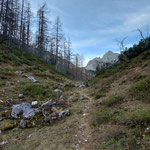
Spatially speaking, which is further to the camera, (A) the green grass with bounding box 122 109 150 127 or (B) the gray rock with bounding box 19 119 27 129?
(B) the gray rock with bounding box 19 119 27 129

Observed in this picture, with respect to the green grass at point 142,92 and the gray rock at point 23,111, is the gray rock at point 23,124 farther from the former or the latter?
the green grass at point 142,92

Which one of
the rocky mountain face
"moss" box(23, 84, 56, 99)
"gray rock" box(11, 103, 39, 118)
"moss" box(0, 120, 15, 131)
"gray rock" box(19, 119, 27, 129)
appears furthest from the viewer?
the rocky mountain face

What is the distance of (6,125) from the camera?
380 cm

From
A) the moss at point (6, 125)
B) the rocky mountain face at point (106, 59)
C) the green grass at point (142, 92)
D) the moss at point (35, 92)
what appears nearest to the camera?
the moss at point (6, 125)

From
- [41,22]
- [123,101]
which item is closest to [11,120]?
[123,101]

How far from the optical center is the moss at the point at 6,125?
370 centimetres

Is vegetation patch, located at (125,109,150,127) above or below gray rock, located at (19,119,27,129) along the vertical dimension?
above

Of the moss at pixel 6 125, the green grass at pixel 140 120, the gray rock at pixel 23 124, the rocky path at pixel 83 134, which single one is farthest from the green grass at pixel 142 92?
the moss at pixel 6 125

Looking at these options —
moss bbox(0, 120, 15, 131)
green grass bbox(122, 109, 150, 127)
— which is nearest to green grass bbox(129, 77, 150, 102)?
green grass bbox(122, 109, 150, 127)

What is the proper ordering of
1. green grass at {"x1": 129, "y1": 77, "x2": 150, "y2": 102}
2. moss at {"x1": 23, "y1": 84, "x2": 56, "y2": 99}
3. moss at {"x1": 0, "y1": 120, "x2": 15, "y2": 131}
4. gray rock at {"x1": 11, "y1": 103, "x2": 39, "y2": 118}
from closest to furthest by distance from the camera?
moss at {"x1": 0, "y1": 120, "x2": 15, "y2": 131}
green grass at {"x1": 129, "y1": 77, "x2": 150, "y2": 102}
gray rock at {"x1": 11, "y1": 103, "x2": 39, "y2": 118}
moss at {"x1": 23, "y1": 84, "x2": 56, "y2": 99}

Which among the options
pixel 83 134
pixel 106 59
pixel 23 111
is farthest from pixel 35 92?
pixel 106 59

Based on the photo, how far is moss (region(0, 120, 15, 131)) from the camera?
370cm

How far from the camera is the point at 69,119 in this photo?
433 centimetres

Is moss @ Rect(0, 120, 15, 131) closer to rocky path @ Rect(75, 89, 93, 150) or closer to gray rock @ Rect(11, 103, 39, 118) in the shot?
gray rock @ Rect(11, 103, 39, 118)
